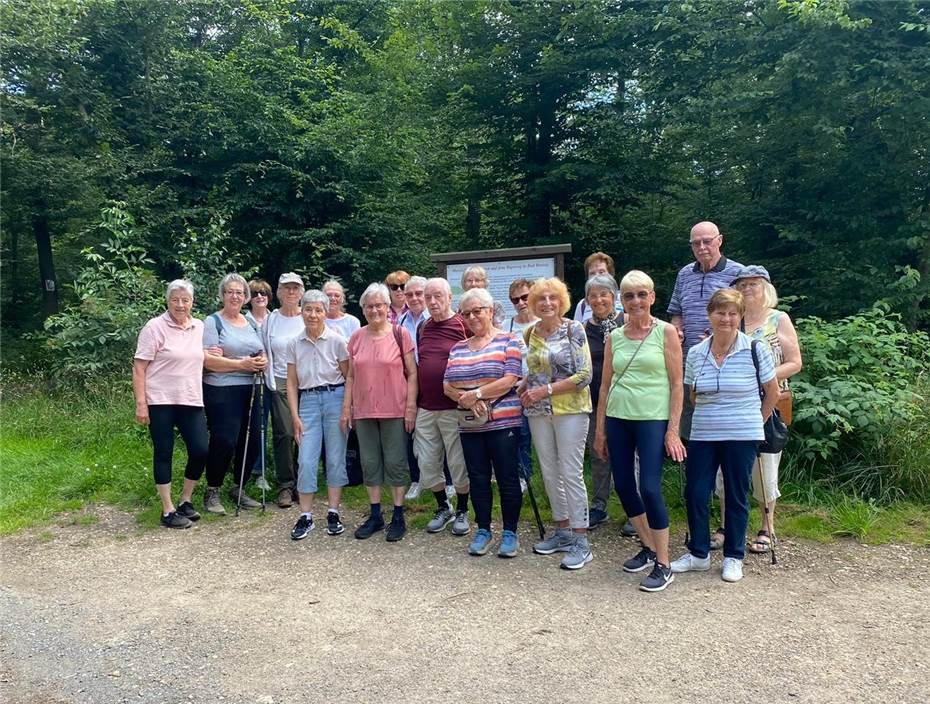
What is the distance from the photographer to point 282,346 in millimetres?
5773

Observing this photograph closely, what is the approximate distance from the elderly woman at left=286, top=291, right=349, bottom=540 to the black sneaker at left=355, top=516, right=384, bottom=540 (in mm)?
181

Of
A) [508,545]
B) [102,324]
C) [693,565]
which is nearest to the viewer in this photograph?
[693,565]

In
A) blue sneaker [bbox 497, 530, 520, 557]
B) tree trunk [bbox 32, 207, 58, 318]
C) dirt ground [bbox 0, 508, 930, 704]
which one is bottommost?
dirt ground [bbox 0, 508, 930, 704]

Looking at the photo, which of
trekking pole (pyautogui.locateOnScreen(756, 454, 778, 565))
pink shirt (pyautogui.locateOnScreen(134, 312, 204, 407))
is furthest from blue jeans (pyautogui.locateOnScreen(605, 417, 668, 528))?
pink shirt (pyautogui.locateOnScreen(134, 312, 204, 407))

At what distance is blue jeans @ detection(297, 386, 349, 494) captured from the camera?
5059mm

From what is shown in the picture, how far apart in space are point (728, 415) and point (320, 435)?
9.57 ft

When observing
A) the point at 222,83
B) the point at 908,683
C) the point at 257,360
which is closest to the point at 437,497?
the point at 257,360

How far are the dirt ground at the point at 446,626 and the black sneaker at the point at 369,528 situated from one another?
0.26 feet

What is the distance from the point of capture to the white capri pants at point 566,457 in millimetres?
4297

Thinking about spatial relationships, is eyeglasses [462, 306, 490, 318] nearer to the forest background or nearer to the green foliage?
the forest background

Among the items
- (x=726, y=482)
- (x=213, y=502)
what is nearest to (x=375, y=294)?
(x=213, y=502)

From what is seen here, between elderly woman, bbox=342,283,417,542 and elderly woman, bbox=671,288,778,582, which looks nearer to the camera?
elderly woman, bbox=671,288,778,582

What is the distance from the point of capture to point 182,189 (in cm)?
1479

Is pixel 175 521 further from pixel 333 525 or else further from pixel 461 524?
pixel 461 524
